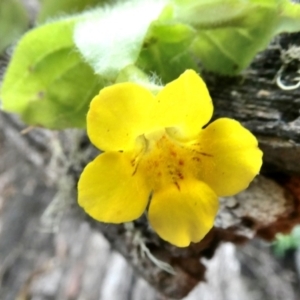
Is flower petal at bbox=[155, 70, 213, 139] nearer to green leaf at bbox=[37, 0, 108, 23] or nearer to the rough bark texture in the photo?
the rough bark texture

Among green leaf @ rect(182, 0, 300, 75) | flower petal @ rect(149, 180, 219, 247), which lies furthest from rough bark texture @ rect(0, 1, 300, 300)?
flower petal @ rect(149, 180, 219, 247)

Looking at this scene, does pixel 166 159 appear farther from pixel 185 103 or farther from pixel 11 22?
pixel 11 22

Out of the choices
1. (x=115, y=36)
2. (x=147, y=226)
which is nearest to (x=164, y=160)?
(x=115, y=36)

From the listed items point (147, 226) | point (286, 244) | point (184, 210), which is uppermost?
point (184, 210)

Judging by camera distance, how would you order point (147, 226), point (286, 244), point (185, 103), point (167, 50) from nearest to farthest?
1. point (185, 103)
2. point (167, 50)
3. point (147, 226)
4. point (286, 244)

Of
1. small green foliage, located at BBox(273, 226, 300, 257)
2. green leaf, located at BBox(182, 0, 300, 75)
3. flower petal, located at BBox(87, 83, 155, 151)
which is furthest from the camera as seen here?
small green foliage, located at BBox(273, 226, 300, 257)

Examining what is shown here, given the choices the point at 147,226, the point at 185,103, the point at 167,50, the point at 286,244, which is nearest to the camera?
the point at 185,103

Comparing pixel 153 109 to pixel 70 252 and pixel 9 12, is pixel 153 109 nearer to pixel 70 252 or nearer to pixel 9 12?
pixel 9 12
